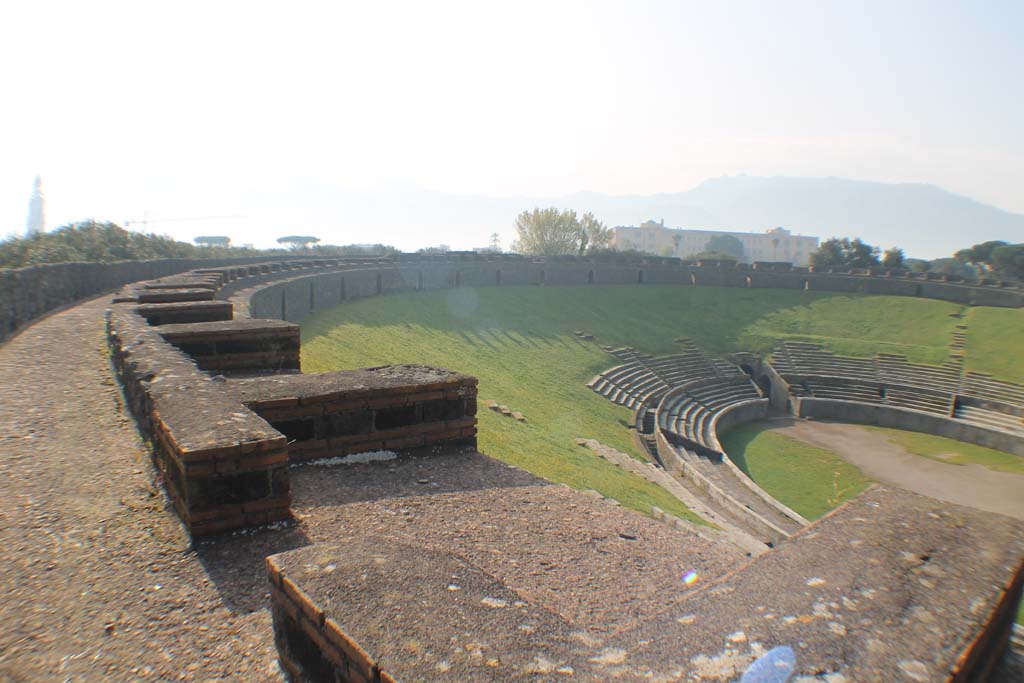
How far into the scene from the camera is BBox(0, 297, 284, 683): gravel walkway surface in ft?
8.89

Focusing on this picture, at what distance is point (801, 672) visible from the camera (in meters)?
1.91

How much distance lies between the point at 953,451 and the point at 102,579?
29292mm

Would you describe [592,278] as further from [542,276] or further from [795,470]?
[795,470]

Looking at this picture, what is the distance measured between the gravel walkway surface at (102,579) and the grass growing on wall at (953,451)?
2699cm

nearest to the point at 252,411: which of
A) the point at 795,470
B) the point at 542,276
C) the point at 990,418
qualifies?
the point at 795,470

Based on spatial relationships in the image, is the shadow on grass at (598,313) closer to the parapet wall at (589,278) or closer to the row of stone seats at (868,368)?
the parapet wall at (589,278)

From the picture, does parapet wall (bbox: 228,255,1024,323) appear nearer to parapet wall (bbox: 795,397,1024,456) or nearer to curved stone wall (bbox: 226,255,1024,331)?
curved stone wall (bbox: 226,255,1024,331)

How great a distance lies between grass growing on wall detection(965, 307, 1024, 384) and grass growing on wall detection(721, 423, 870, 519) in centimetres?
1324

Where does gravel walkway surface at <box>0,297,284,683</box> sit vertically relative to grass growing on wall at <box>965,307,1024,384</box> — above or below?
above

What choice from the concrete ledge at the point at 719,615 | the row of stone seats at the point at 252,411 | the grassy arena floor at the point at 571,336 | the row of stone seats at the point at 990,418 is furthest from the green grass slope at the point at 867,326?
the concrete ledge at the point at 719,615

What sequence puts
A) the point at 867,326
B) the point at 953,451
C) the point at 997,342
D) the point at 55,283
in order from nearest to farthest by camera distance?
the point at 55,283, the point at 953,451, the point at 997,342, the point at 867,326

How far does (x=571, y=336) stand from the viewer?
101 feet

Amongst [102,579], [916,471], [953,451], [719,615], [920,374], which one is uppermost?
[719,615]

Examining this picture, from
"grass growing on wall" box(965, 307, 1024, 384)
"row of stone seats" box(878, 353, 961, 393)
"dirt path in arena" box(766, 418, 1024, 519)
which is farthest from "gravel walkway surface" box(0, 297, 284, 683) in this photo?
"grass growing on wall" box(965, 307, 1024, 384)
